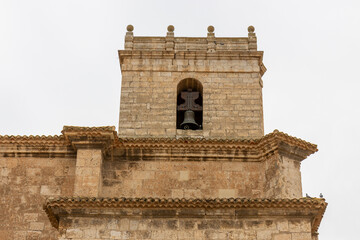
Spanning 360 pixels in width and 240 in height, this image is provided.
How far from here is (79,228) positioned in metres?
12.2

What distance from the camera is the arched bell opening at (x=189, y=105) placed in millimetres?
17141

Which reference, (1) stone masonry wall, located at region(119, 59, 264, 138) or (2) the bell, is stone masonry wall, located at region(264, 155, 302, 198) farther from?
(2) the bell

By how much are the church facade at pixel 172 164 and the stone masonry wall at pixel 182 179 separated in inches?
0.8

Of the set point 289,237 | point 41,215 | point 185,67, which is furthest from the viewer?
point 185,67

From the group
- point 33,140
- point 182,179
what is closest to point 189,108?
point 182,179

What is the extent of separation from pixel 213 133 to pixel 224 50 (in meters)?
2.80

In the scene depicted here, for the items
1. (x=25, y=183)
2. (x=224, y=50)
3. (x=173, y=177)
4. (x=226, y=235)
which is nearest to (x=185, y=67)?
(x=224, y=50)

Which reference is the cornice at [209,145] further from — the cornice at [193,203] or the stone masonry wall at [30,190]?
the cornice at [193,203]

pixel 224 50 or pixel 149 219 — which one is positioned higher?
pixel 224 50

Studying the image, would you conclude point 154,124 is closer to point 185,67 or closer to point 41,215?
point 185,67

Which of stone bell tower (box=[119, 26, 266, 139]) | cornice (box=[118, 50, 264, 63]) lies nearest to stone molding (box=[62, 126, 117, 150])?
stone bell tower (box=[119, 26, 266, 139])

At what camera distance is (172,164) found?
1486 centimetres

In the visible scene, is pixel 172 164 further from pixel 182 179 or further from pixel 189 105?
pixel 189 105

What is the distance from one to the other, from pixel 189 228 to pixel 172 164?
8.95ft
